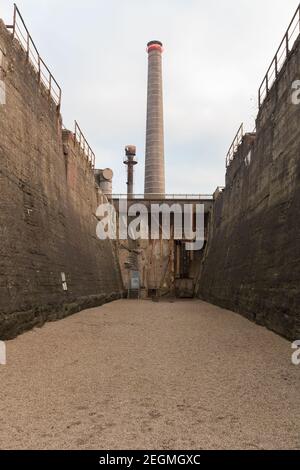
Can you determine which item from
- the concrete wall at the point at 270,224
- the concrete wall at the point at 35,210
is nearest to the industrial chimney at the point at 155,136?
the concrete wall at the point at 270,224

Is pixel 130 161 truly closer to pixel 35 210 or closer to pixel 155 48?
pixel 155 48

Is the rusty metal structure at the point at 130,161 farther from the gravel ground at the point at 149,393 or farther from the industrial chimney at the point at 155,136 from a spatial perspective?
the gravel ground at the point at 149,393

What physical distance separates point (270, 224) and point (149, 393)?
7885 mm

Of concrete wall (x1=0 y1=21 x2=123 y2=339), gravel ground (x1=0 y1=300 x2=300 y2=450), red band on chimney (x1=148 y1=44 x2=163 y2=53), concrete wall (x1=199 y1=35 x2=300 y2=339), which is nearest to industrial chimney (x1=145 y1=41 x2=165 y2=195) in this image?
red band on chimney (x1=148 y1=44 x2=163 y2=53)

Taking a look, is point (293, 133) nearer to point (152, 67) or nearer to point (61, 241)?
point (61, 241)

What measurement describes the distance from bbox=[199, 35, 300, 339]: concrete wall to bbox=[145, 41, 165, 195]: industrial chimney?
22.2 meters

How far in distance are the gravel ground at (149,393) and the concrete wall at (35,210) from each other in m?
1.23

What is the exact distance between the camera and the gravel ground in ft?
12.3

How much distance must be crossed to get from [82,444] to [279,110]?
11.5m

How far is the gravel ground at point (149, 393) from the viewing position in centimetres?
375

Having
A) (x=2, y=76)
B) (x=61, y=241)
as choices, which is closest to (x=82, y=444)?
(x=2, y=76)

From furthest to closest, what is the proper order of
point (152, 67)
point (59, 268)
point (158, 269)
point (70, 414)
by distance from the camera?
point (152, 67), point (158, 269), point (59, 268), point (70, 414)

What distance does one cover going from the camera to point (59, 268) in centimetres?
1314

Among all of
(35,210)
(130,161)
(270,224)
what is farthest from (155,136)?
(35,210)
